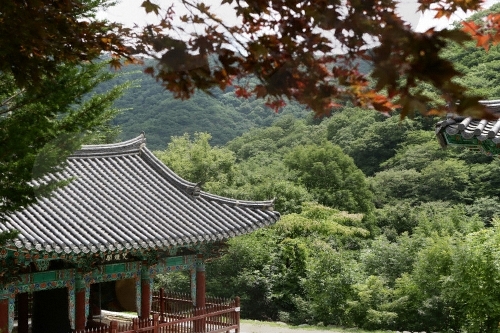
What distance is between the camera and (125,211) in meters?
9.01

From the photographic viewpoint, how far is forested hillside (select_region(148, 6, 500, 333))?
1475 cm

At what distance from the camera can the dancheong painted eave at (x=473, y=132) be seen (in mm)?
4047

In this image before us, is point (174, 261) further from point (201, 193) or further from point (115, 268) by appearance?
point (201, 193)

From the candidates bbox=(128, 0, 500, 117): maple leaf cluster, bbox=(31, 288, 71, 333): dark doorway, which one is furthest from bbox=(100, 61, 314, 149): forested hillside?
bbox=(31, 288, 71, 333): dark doorway

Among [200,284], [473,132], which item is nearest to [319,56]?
[473,132]

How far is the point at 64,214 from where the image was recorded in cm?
823

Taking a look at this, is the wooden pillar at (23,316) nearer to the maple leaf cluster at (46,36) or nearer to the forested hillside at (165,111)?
the forested hillside at (165,111)

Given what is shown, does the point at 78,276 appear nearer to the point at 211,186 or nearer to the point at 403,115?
the point at 403,115

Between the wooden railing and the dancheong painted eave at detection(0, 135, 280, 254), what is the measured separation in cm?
113

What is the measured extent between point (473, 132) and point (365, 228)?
19.3 meters

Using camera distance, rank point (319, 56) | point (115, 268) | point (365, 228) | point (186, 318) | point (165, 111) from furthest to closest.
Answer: point (365, 228)
point (165, 111)
point (186, 318)
point (115, 268)
point (319, 56)

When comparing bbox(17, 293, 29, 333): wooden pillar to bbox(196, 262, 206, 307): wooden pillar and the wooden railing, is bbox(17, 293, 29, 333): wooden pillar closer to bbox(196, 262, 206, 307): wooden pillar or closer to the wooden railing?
the wooden railing

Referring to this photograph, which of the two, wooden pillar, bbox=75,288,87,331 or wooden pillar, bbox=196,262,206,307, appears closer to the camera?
wooden pillar, bbox=75,288,87,331

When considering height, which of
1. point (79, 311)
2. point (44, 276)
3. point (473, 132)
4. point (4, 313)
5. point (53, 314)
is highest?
point (473, 132)
